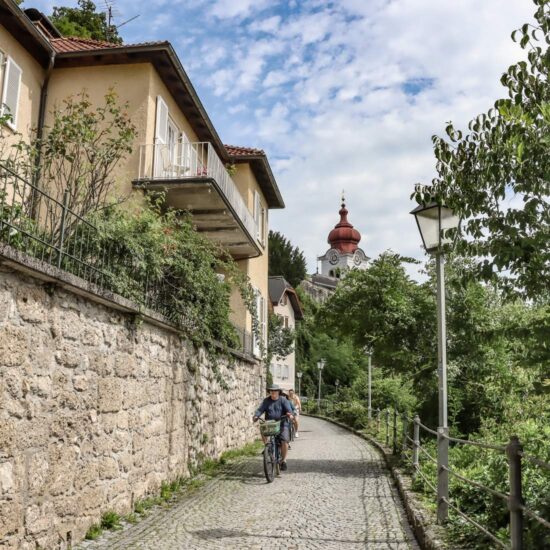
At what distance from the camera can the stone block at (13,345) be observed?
208 inches

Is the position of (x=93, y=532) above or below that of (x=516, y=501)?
below

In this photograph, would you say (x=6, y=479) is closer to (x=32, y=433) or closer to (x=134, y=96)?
(x=32, y=433)

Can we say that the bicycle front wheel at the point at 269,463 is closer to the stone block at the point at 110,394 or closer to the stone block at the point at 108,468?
the stone block at the point at 108,468

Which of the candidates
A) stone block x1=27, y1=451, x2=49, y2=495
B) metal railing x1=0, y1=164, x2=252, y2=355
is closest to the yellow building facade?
metal railing x1=0, y1=164, x2=252, y2=355

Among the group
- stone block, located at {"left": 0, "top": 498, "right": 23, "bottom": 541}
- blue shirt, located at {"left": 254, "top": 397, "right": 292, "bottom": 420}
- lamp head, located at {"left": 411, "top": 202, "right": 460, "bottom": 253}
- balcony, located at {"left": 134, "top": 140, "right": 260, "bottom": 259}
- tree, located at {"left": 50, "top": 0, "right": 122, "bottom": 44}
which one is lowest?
stone block, located at {"left": 0, "top": 498, "right": 23, "bottom": 541}

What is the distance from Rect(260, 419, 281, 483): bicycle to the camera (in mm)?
11211

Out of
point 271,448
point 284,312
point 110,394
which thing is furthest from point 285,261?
point 110,394

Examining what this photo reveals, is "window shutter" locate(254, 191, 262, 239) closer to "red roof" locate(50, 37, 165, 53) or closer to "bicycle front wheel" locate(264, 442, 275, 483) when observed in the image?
"red roof" locate(50, 37, 165, 53)

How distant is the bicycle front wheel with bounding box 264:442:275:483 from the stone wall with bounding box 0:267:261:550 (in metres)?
1.55

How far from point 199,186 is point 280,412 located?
528cm

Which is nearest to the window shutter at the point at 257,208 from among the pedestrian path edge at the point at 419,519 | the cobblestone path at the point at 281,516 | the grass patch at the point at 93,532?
the cobblestone path at the point at 281,516

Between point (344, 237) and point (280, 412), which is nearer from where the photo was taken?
point (280, 412)

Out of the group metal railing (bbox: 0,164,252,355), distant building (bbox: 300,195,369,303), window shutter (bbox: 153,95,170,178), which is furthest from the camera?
distant building (bbox: 300,195,369,303)

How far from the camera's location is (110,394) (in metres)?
7.44
